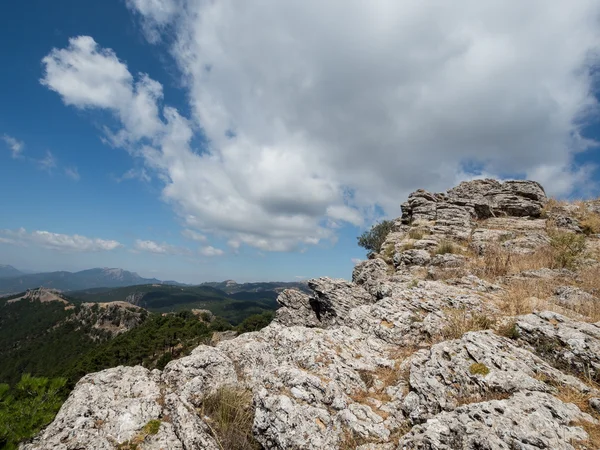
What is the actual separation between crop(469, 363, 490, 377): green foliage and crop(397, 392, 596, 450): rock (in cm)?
74

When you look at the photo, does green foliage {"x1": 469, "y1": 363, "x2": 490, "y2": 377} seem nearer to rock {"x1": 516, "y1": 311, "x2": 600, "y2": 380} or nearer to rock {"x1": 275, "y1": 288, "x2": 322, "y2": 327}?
rock {"x1": 516, "y1": 311, "x2": 600, "y2": 380}

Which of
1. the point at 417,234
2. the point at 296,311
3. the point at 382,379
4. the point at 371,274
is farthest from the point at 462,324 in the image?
the point at 417,234

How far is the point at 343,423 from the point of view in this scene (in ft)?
19.6

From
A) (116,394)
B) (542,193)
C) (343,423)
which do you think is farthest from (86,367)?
(542,193)

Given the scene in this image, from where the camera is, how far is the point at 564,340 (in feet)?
22.0

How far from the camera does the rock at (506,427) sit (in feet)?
14.3

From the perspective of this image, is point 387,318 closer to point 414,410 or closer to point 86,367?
point 414,410

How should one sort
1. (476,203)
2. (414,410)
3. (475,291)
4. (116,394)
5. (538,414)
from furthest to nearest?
1. (476,203)
2. (475,291)
3. (116,394)
4. (414,410)
5. (538,414)

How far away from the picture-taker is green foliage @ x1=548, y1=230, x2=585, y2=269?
1320 centimetres

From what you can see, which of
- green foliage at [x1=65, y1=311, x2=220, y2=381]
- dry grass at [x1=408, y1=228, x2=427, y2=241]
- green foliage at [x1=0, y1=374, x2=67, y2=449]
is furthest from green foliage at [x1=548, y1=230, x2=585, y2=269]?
green foliage at [x1=65, y1=311, x2=220, y2=381]

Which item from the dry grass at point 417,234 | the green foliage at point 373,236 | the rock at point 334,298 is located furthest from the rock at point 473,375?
the green foliage at point 373,236

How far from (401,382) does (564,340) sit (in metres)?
4.03

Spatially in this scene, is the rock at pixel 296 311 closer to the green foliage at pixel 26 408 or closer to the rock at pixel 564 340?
the rock at pixel 564 340

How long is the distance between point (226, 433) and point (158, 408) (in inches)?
95.3
